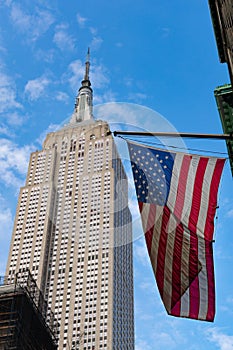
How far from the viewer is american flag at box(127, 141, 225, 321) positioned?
15.3 meters

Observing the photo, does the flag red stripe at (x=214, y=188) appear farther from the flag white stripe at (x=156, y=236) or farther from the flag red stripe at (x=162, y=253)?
the flag white stripe at (x=156, y=236)

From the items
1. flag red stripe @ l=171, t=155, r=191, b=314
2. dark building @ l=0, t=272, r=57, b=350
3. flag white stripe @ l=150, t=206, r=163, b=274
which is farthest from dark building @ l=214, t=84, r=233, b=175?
flag white stripe @ l=150, t=206, r=163, b=274

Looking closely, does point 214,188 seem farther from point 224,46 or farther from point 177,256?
point 224,46

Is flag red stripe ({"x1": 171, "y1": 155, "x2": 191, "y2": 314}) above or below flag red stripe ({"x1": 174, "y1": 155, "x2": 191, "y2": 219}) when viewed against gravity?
below

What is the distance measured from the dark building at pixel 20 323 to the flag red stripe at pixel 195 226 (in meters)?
33.9

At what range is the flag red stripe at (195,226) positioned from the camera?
49.8 feet

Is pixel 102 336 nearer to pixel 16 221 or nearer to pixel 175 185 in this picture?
pixel 16 221

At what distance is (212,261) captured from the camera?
15.3 metres

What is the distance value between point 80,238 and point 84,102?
63.6m

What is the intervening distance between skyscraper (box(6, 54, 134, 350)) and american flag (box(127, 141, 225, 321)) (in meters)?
68.9

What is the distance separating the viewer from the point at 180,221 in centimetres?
1589

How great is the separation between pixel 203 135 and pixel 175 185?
8.53 feet

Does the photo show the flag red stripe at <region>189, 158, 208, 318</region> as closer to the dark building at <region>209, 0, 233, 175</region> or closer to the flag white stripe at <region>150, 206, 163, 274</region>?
the flag white stripe at <region>150, 206, 163, 274</region>

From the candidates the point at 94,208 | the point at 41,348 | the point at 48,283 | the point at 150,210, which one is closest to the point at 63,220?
the point at 94,208
